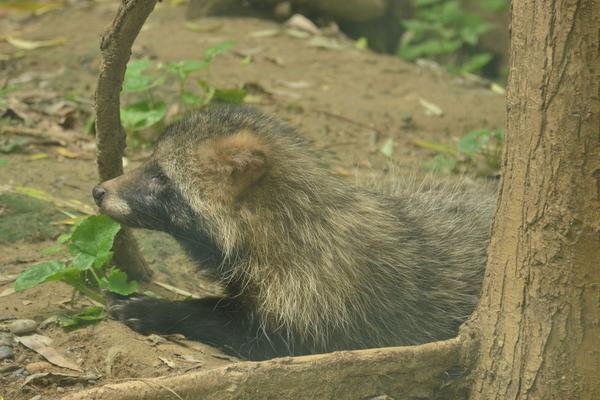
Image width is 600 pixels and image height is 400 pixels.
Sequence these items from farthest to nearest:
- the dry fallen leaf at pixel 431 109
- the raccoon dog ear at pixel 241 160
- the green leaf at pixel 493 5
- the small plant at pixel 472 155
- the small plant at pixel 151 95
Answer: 1. the green leaf at pixel 493 5
2. the dry fallen leaf at pixel 431 109
3. the small plant at pixel 472 155
4. the small plant at pixel 151 95
5. the raccoon dog ear at pixel 241 160

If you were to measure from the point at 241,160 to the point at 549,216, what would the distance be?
1546 mm

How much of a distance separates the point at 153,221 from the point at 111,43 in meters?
0.94

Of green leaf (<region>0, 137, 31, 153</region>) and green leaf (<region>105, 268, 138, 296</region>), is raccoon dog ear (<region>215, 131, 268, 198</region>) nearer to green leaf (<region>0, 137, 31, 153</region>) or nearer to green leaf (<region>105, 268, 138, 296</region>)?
green leaf (<region>105, 268, 138, 296</region>)

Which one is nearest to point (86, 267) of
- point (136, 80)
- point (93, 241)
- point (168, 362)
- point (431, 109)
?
point (93, 241)

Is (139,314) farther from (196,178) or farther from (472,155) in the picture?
(472,155)

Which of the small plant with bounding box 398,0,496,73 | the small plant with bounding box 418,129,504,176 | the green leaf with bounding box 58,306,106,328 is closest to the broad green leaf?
the green leaf with bounding box 58,306,106,328

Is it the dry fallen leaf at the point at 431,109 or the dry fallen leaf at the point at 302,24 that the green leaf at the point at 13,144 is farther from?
the dry fallen leaf at the point at 302,24

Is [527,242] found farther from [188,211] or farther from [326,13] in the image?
[326,13]

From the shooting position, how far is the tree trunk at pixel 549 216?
10.8ft

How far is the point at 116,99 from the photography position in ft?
14.4

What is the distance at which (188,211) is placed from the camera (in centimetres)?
446

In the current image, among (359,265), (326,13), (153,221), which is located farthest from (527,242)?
(326,13)

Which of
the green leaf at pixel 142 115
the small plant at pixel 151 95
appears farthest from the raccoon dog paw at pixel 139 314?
the green leaf at pixel 142 115

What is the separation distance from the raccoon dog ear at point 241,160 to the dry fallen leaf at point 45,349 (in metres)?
1.10
